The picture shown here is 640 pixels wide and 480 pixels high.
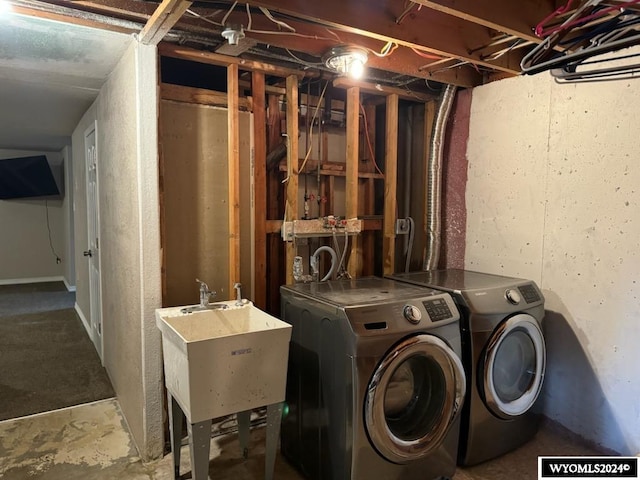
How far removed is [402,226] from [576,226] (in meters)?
1.20

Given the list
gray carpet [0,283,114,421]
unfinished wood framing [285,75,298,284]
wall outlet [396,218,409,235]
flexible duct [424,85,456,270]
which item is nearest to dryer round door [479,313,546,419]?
flexible duct [424,85,456,270]

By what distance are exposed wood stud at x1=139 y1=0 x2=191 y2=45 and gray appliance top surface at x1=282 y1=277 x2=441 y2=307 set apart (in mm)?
1358

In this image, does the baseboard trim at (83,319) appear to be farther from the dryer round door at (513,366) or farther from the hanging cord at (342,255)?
the dryer round door at (513,366)

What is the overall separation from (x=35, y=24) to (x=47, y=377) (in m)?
2.61

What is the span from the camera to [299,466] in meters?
2.21

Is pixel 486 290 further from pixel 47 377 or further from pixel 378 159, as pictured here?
pixel 47 377

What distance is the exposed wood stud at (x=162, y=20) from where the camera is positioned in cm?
159

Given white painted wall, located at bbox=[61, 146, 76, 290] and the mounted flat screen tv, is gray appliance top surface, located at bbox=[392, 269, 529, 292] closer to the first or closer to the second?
white painted wall, located at bbox=[61, 146, 76, 290]

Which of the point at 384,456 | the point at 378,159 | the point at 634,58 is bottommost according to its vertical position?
the point at 384,456

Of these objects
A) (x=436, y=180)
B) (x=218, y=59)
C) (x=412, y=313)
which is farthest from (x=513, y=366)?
(x=218, y=59)

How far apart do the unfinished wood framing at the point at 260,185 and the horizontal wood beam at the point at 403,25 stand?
0.84 meters

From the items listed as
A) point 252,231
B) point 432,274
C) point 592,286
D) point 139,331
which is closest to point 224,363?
point 139,331

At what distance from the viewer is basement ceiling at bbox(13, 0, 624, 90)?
1800 millimetres

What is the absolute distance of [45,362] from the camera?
3.58 meters
